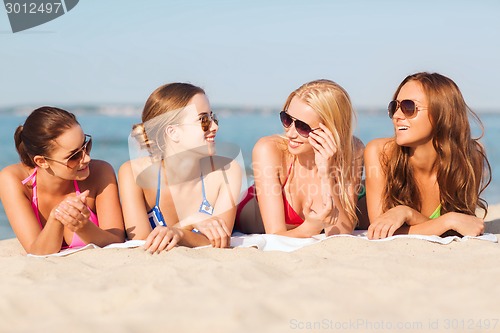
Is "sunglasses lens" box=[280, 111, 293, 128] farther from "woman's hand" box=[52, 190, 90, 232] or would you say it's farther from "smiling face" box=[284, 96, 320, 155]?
"woman's hand" box=[52, 190, 90, 232]

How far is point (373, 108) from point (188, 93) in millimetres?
30868

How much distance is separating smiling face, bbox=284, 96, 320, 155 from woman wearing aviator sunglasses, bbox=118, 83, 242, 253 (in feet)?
1.66

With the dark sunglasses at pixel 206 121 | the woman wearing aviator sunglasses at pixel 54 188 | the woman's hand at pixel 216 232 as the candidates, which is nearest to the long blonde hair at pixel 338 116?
the dark sunglasses at pixel 206 121

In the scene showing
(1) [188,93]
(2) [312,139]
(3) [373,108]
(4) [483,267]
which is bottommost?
(3) [373,108]

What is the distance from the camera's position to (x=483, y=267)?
3.73m

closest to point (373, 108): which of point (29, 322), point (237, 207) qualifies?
point (237, 207)

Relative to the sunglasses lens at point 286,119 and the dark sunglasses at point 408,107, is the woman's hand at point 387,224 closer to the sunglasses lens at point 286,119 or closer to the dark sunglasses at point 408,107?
the dark sunglasses at point 408,107

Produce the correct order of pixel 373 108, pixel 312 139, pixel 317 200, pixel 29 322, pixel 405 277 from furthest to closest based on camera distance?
pixel 373 108, pixel 317 200, pixel 312 139, pixel 405 277, pixel 29 322

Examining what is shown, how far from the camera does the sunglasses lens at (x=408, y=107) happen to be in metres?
4.80

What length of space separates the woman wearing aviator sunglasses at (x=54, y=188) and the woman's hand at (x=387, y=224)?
189cm

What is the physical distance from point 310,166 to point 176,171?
3.69ft

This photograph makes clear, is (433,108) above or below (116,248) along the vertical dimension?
above

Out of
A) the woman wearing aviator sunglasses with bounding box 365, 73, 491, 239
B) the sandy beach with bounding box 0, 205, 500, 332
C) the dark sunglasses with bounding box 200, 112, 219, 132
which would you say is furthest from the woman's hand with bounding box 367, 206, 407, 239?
the dark sunglasses with bounding box 200, 112, 219, 132

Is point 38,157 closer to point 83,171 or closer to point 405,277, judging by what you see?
point 83,171
